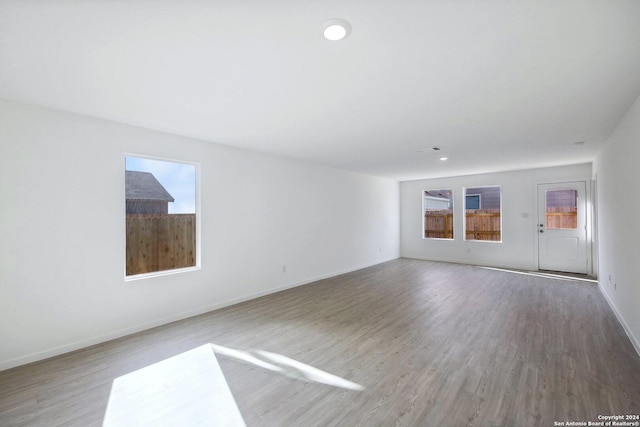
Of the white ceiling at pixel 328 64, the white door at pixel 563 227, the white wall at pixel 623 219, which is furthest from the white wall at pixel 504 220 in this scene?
the white ceiling at pixel 328 64

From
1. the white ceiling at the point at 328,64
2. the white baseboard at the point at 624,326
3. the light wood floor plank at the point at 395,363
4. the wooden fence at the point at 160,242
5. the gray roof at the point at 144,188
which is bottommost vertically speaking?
the light wood floor plank at the point at 395,363

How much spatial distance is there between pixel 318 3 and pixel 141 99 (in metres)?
1.98

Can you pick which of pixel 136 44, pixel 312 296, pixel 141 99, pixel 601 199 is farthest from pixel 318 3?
pixel 601 199

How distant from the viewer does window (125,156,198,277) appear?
3342mm

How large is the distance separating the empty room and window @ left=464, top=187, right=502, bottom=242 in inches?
88.0

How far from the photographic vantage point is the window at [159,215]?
3342 mm

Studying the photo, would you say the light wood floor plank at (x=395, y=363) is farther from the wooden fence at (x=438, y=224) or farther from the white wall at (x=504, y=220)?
the wooden fence at (x=438, y=224)

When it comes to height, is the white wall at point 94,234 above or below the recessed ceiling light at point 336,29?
below

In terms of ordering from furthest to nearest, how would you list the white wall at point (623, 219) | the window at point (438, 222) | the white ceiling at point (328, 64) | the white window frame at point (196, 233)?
the window at point (438, 222)
the white window frame at point (196, 233)
the white wall at point (623, 219)
the white ceiling at point (328, 64)

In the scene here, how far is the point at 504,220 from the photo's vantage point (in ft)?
22.1

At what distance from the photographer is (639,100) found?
8.16 feet

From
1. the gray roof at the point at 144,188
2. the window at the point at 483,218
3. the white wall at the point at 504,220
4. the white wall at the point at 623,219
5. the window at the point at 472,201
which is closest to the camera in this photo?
the white wall at the point at 623,219

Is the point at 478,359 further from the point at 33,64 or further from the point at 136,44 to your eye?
the point at 33,64

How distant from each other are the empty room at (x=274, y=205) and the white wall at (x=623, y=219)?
53 mm
